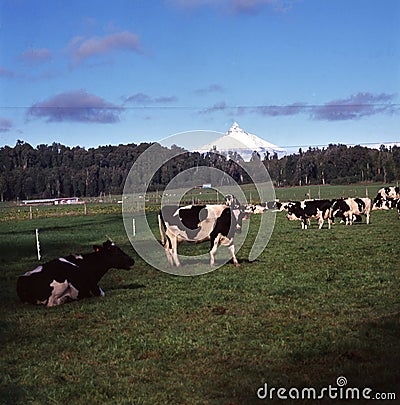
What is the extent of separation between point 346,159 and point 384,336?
113 metres

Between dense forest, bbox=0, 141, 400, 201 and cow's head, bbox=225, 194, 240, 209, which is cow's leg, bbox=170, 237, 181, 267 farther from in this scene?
dense forest, bbox=0, 141, 400, 201

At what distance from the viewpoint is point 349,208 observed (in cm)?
2942

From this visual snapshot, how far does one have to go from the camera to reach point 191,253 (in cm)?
1800

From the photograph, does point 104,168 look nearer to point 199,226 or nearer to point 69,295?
point 199,226

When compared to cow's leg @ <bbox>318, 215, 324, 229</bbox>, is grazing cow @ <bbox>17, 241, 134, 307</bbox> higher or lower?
lower

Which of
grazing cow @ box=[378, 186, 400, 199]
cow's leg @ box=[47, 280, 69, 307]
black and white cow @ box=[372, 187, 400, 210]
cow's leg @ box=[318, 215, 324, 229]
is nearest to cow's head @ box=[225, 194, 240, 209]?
cow's leg @ box=[318, 215, 324, 229]

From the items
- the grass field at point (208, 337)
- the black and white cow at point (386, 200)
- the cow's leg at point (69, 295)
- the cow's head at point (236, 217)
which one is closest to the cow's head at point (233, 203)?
the cow's head at point (236, 217)

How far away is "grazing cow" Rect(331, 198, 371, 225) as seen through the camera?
95.5 feet

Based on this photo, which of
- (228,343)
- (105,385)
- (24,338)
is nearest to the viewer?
(105,385)

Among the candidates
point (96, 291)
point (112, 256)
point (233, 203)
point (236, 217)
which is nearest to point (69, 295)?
point (96, 291)

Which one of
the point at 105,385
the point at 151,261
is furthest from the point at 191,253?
the point at 105,385

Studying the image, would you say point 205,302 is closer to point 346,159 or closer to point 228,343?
point 228,343

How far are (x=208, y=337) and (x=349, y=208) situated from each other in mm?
22710

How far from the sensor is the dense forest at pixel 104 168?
104 meters
